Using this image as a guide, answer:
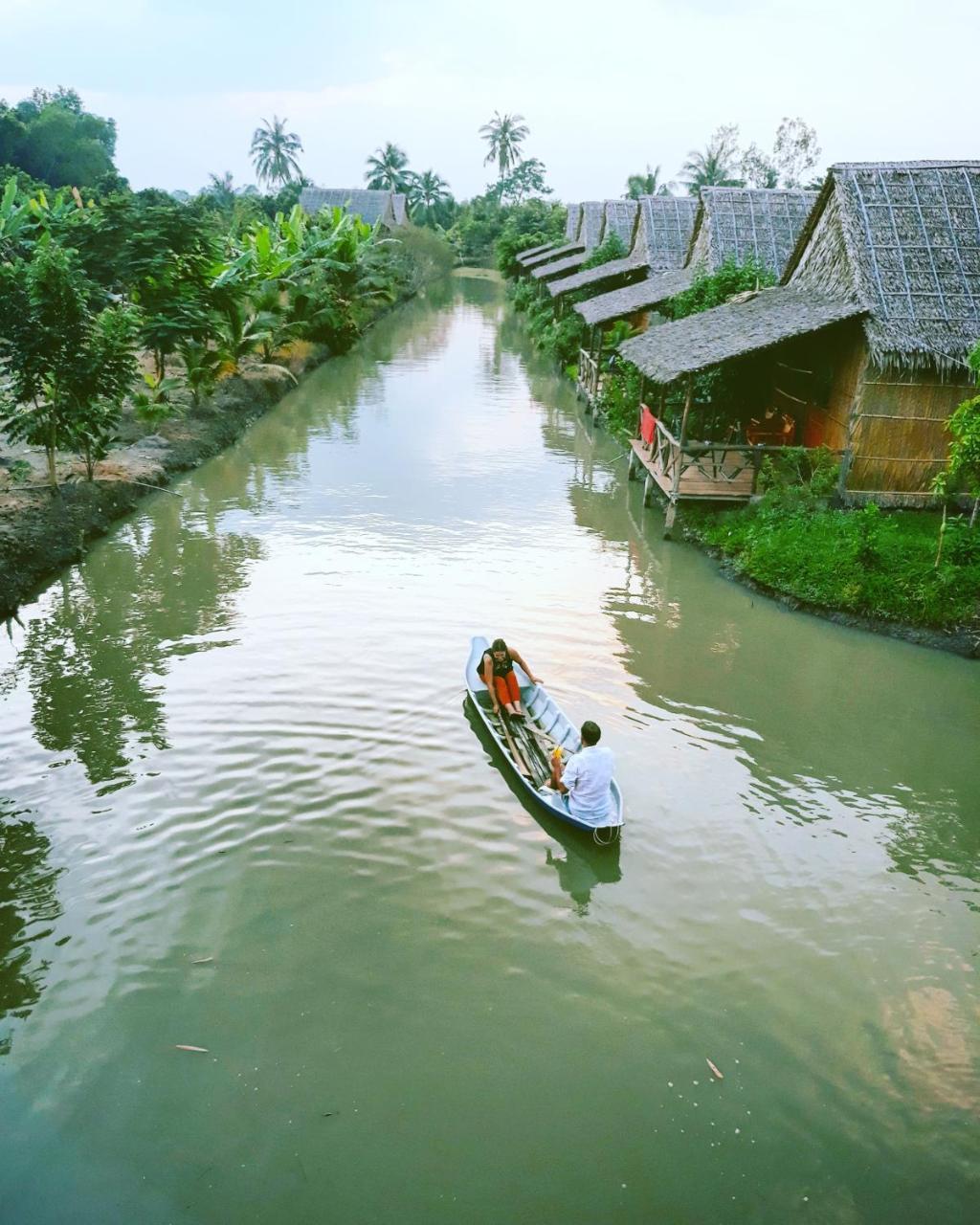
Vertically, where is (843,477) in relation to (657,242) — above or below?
below

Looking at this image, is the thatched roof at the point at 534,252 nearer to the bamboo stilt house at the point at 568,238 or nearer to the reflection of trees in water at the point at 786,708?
the bamboo stilt house at the point at 568,238

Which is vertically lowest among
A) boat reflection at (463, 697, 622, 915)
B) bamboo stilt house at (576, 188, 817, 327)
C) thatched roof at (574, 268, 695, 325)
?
boat reflection at (463, 697, 622, 915)

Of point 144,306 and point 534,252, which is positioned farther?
point 534,252

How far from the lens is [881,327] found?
42.5ft

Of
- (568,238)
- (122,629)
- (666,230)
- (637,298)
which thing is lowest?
(122,629)

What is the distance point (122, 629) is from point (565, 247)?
3423 cm

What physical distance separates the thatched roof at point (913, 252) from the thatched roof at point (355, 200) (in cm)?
4682

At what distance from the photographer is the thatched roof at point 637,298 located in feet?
69.8

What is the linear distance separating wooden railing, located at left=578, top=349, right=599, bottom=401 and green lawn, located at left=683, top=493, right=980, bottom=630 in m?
10.8

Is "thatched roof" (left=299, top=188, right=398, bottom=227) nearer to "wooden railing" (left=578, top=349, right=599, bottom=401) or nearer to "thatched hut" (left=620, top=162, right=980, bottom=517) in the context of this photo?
"wooden railing" (left=578, top=349, right=599, bottom=401)

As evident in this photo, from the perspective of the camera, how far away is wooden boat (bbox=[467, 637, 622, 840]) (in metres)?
7.21

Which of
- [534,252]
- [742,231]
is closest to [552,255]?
[534,252]

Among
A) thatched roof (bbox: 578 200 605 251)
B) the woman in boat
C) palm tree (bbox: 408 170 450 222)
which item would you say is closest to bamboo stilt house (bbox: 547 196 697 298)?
thatched roof (bbox: 578 200 605 251)

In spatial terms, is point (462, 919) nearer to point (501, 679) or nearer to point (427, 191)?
point (501, 679)
